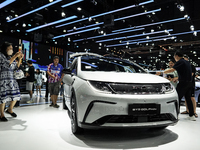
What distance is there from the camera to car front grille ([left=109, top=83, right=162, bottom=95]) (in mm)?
2133

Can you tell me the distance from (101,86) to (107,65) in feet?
3.31


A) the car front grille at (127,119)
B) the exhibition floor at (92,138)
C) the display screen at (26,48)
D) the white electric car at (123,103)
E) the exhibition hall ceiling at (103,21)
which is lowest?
the exhibition floor at (92,138)

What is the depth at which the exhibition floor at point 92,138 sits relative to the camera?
208 cm

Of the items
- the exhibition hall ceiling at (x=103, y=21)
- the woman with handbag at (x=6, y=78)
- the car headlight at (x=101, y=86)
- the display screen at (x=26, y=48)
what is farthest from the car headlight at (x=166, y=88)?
the display screen at (x=26, y=48)

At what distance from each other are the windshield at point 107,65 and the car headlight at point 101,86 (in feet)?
2.19

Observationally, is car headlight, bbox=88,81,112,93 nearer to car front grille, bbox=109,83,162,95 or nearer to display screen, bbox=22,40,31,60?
car front grille, bbox=109,83,162,95

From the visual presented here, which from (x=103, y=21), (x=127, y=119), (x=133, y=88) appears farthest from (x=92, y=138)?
(x=103, y=21)

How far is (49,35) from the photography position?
46.6 feet

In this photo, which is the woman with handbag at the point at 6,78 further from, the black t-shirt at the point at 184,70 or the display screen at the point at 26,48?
Result: the display screen at the point at 26,48

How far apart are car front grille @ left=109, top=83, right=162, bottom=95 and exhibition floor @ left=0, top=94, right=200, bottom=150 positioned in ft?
2.14

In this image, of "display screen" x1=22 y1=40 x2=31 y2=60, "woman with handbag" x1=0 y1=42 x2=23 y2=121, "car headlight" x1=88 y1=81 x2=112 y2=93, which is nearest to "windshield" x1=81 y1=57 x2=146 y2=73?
"car headlight" x1=88 y1=81 x2=112 y2=93

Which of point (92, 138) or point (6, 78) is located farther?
point (6, 78)

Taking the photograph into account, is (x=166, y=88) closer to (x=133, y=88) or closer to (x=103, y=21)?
(x=133, y=88)

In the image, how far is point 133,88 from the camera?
7.11 ft
